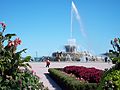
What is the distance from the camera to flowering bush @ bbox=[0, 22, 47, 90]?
6613mm

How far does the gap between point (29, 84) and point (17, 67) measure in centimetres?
67

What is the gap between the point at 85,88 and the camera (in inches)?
496

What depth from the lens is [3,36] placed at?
7758 millimetres

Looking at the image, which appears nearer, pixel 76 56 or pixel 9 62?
pixel 9 62

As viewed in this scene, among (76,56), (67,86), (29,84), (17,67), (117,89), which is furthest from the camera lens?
(76,56)

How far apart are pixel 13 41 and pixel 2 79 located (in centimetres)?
93

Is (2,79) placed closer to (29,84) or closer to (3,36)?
(29,84)

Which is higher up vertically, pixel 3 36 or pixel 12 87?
pixel 3 36

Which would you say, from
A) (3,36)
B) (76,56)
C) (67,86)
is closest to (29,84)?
(3,36)

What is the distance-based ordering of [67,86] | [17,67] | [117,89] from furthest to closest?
[67,86], [17,67], [117,89]

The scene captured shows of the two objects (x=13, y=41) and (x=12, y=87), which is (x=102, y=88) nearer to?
(x=12, y=87)

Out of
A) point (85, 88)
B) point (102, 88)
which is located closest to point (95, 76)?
point (85, 88)

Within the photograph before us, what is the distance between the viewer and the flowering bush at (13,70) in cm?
661

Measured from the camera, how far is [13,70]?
702 centimetres
